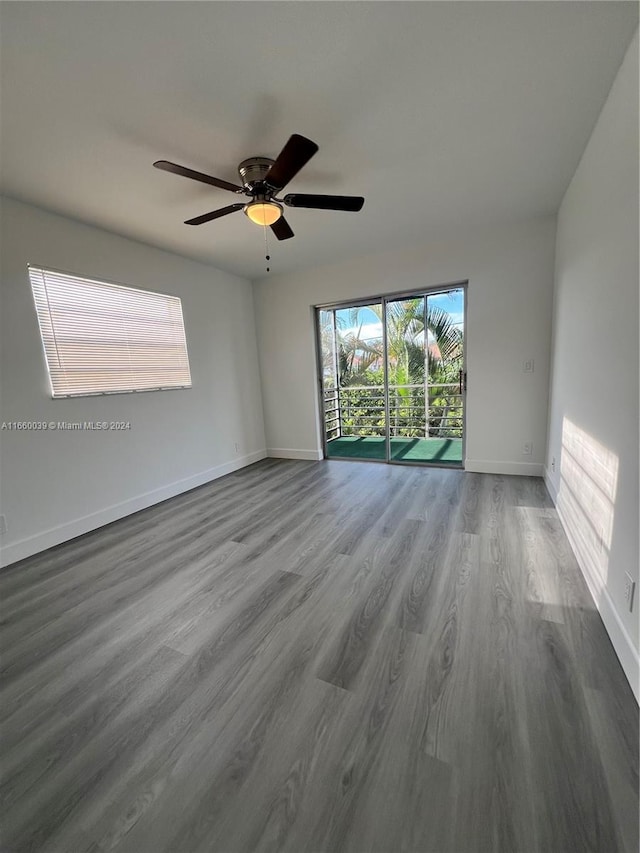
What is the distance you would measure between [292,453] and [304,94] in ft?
12.6

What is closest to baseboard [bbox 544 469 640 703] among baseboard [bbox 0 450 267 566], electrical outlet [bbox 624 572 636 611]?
electrical outlet [bbox 624 572 636 611]

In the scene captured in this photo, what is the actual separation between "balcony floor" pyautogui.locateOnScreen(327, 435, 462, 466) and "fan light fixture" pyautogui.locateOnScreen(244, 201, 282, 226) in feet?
10.1

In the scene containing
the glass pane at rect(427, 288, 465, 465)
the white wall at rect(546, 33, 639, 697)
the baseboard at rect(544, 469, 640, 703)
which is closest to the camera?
the baseboard at rect(544, 469, 640, 703)

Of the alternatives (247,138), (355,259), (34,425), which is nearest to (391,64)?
(247,138)

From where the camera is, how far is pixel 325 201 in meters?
1.98

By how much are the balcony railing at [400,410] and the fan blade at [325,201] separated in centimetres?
287

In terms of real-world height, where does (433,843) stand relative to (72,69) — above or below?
below

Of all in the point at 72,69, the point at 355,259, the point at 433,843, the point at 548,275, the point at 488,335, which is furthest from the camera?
the point at 355,259

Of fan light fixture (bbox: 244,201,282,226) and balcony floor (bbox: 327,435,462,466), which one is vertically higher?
fan light fixture (bbox: 244,201,282,226)

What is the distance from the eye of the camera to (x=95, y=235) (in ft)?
9.29

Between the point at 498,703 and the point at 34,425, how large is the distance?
3.25 meters

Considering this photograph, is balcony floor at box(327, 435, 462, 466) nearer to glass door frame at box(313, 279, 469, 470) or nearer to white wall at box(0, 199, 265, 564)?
glass door frame at box(313, 279, 469, 470)

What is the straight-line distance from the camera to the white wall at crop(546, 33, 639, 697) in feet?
4.45

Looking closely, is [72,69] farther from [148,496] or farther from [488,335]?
[488,335]
